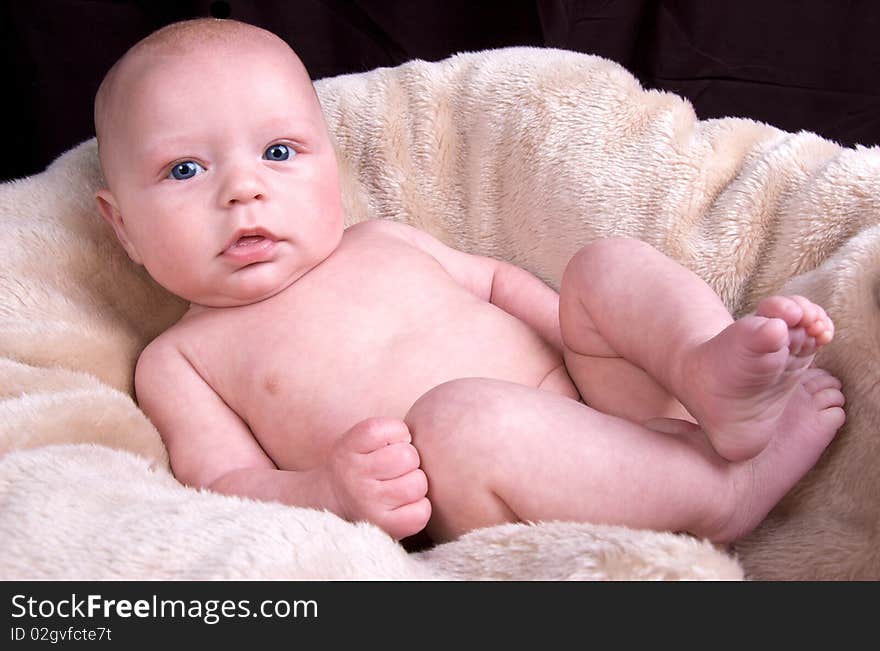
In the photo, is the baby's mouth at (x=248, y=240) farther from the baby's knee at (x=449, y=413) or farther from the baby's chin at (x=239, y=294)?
the baby's knee at (x=449, y=413)

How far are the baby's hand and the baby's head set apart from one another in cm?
35

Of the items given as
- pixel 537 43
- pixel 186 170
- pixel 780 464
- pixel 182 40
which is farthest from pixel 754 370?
pixel 537 43

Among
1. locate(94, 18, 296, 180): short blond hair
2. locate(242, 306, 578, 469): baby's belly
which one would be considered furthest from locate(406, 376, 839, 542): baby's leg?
locate(94, 18, 296, 180): short blond hair

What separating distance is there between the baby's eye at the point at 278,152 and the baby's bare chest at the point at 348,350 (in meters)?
0.16

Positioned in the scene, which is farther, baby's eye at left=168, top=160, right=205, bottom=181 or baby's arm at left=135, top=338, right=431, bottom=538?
baby's eye at left=168, top=160, right=205, bottom=181

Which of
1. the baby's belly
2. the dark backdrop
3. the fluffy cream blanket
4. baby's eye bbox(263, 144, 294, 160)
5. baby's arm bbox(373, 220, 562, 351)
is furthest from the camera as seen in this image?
the dark backdrop

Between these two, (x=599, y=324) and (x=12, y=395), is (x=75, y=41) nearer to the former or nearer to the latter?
(x=12, y=395)

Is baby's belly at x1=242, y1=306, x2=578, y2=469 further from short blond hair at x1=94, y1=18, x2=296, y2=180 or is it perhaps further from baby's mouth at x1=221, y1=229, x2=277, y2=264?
short blond hair at x1=94, y1=18, x2=296, y2=180

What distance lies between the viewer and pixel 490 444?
38.0 inches

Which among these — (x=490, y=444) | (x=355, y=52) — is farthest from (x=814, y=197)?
(x=355, y=52)

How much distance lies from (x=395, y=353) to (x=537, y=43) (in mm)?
1037

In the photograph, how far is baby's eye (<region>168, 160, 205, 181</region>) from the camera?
4.13 feet
